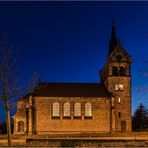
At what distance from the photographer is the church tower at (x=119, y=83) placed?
72438 mm

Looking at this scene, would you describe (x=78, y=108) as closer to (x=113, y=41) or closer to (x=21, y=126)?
(x=21, y=126)

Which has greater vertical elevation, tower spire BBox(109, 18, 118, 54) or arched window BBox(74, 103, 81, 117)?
tower spire BBox(109, 18, 118, 54)

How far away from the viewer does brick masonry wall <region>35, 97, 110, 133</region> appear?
67562mm

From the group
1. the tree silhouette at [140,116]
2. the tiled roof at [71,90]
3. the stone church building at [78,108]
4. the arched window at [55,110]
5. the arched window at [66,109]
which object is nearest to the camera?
the stone church building at [78,108]

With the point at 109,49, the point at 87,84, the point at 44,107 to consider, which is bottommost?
the point at 44,107

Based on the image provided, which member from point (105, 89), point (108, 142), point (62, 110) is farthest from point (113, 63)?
point (108, 142)

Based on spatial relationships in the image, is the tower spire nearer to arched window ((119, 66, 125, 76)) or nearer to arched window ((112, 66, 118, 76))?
arched window ((112, 66, 118, 76))

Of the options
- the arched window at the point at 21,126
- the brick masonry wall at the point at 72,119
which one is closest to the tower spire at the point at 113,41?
the brick masonry wall at the point at 72,119

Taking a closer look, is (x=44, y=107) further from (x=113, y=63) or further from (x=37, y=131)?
(x=113, y=63)

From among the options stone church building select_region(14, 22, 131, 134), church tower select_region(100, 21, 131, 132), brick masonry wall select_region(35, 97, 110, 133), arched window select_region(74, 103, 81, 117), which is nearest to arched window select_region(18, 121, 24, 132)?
stone church building select_region(14, 22, 131, 134)

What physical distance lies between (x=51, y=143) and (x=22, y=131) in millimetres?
38316

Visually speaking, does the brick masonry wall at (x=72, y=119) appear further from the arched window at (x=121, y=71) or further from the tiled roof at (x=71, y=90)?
the arched window at (x=121, y=71)

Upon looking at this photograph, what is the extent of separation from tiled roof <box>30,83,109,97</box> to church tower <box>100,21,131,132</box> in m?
2.22

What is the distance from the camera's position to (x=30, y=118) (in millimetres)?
67188
